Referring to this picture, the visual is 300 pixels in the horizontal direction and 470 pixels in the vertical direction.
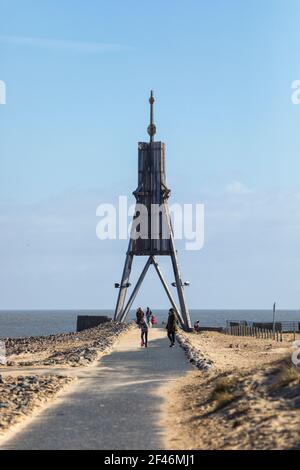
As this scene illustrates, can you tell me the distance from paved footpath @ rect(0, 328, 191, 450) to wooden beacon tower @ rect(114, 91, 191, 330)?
27939 millimetres

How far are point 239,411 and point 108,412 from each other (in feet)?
8.82

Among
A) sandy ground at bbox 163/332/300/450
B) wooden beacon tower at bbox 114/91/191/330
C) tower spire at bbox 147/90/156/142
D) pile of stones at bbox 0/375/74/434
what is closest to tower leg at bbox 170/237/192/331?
wooden beacon tower at bbox 114/91/191/330

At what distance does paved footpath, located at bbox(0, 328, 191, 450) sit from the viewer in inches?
503

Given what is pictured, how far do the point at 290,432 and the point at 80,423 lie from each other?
4.12 m

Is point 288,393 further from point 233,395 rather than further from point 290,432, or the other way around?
point 290,432

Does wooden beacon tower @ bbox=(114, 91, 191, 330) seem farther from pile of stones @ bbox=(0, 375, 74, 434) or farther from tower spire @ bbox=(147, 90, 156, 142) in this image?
pile of stones @ bbox=(0, 375, 74, 434)

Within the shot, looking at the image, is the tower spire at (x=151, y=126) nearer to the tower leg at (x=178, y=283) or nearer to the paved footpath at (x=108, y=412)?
the tower leg at (x=178, y=283)

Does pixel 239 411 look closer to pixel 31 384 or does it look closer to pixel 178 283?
Result: pixel 31 384

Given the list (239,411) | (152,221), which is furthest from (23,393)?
(152,221)

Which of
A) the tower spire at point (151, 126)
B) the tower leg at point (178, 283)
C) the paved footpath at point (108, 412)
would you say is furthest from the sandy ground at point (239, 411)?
the tower spire at point (151, 126)

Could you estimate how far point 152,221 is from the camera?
179 ft

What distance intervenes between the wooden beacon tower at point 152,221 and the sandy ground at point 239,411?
3399 centimetres
